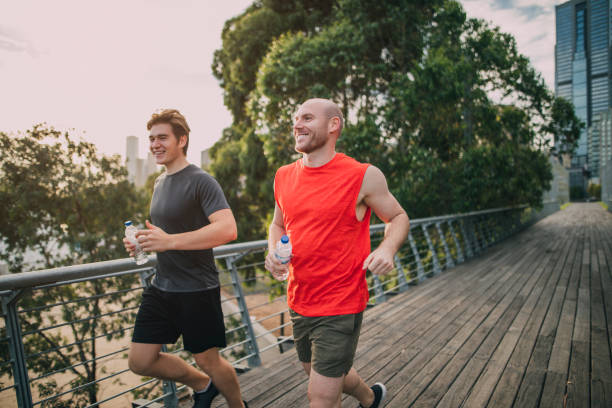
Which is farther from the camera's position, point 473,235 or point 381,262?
point 473,235

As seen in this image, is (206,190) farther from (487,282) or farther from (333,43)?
(333,43)

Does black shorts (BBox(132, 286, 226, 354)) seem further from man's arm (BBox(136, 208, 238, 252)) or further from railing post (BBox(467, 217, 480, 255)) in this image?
railing post (BBox(467, 217, 480, 255))

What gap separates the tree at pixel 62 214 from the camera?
48.7 ft

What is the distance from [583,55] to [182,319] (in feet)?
110

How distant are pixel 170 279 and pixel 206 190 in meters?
0.51

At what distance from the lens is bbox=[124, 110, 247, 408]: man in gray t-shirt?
1.94 meters

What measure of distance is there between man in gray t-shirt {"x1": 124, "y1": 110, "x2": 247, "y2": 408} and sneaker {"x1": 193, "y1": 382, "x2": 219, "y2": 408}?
0.42ft

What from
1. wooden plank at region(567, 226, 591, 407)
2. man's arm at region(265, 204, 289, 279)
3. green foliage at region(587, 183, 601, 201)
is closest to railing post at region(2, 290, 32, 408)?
man's arm at region(265, 204, 289, 279)

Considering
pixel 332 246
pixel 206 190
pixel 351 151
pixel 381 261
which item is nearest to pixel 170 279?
pixel 206 190

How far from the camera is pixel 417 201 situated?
1011 cm

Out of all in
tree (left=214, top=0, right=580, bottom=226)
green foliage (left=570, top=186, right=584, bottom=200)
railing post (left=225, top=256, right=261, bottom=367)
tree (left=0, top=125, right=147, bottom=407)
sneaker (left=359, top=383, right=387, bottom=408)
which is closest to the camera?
sneaker (left=359, top=383, right=387, bottom=408)

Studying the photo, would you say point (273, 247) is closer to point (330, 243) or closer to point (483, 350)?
point (330, 243)

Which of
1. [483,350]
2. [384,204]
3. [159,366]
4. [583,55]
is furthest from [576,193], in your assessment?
[159,366]

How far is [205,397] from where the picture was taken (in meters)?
2.17
